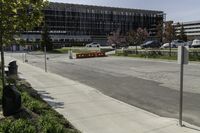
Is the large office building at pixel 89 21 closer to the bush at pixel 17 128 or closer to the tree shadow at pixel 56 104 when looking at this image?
the tree shadow at pixel 56 104

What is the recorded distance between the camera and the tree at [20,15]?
1295 cm

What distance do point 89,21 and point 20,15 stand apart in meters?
146

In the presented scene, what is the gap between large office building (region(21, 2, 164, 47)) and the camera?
148250 millimetres

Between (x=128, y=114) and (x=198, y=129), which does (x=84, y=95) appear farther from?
(x=198, y=129)

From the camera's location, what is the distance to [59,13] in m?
149

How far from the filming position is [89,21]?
158750 mm

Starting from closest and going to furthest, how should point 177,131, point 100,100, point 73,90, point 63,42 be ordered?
point 177,131, point 100,100, point 73,90, point 63,42

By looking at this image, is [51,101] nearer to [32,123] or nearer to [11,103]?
[11,103]

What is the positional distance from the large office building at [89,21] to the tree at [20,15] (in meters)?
125

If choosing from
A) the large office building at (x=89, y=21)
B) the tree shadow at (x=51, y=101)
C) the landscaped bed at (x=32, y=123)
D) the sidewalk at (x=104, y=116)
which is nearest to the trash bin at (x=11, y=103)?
the landscaped bed at (x=32, y=123)

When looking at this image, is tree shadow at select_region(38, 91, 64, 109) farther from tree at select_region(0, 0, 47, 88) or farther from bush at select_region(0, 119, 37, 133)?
bush at select_region(0, 119, 37, 133)

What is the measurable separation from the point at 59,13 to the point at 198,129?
467 feet

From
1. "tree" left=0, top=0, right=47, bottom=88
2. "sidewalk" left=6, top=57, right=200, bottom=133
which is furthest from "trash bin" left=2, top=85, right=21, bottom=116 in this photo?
"tree" left=0, top=0, right=47, bottom=88

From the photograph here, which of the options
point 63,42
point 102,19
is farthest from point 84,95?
point 102,19
